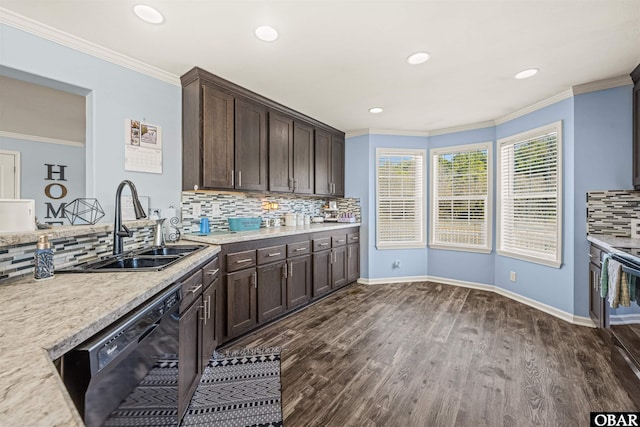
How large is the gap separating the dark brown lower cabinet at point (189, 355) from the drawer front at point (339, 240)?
2118 millimetres

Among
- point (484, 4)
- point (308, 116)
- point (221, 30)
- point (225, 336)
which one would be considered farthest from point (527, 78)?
point (225, 336)

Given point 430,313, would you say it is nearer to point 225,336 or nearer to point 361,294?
point 361,294

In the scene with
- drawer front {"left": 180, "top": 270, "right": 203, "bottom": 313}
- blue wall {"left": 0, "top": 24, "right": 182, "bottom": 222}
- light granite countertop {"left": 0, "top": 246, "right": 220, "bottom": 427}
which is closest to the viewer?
light granite countertop {"left": 0, "top": 246, "right": 220, "bottom": 427}

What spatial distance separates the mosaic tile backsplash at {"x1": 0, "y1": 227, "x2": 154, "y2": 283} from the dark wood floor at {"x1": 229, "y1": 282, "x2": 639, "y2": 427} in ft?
4.07

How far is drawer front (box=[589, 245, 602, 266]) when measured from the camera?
2432 mm

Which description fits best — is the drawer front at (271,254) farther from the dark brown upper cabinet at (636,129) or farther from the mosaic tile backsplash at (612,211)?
the dark brown upper cabinet at (636,129)

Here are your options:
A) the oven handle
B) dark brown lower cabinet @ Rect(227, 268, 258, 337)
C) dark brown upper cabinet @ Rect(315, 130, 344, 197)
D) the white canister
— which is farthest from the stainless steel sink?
the oven handle

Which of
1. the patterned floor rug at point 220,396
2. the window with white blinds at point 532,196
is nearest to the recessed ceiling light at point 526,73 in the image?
the window with white blinds at point 532,196

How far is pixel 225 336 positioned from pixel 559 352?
9.08 feet

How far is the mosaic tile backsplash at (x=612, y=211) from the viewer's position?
102 inches

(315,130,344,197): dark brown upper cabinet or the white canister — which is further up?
(315,130,344,197): dark brown upper cabinet

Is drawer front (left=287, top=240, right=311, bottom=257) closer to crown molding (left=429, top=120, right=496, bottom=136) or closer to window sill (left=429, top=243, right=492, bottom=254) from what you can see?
window sill (left=429, top=243, right=492, bottom=254)

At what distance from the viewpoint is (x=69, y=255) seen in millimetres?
1594

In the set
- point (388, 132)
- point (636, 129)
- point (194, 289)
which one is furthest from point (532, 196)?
point (194, 289)
